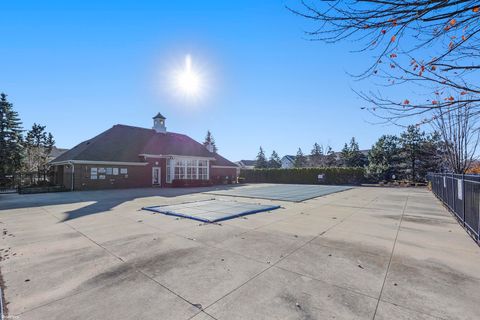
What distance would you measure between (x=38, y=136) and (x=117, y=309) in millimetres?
52801

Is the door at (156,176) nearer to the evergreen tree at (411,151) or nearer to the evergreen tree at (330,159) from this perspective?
the evergreen tree at (411,151)

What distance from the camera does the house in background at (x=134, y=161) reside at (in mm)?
20281

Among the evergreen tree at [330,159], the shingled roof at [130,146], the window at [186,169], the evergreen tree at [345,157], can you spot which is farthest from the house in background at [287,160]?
the window at [186,169]

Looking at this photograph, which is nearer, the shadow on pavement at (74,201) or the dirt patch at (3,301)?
the dirt patch at (3,301)

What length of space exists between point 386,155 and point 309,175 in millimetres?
11745

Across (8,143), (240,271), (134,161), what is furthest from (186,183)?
(240,271)

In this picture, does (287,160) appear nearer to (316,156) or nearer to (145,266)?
(316,156)

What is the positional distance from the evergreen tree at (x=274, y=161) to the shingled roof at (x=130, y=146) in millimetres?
28980

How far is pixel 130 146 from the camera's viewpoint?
24.6 meters

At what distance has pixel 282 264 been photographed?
4082 mm

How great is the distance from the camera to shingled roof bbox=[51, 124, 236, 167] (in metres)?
21.6

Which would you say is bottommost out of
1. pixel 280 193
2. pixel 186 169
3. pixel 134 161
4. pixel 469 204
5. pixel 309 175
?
pixel 280 193

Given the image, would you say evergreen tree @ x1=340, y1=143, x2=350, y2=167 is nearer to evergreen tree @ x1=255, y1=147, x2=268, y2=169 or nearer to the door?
evergreen tree @ x1=255, y1=147, x2=268, y2=169

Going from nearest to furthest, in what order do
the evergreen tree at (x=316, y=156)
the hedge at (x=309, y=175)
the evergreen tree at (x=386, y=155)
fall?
the hedge at (x=309, y=175), the evergreen tree at (x=386, y=155), the evergreen tree at (x=316, y=156)
